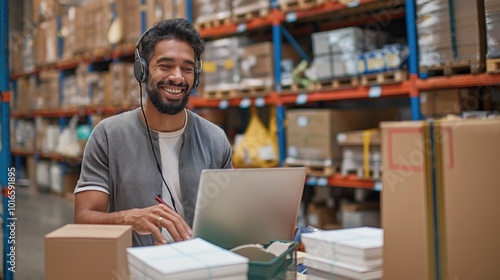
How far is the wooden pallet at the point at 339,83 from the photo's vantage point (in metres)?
4.73

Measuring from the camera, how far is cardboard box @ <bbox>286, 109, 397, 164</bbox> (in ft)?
15.8

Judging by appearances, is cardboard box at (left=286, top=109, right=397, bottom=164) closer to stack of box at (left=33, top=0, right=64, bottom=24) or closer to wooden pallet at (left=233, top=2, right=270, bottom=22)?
wooden pallet at (left=233, top=2, right=270, bottom=22)

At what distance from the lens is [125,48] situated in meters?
7.68

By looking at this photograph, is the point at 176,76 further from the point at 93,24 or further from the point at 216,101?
the point at 93,24

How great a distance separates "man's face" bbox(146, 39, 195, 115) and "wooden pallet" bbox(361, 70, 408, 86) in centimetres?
248

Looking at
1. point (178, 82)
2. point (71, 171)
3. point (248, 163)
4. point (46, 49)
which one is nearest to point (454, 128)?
point (178, 82)

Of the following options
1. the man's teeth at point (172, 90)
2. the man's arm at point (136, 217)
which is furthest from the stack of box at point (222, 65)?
the man's arm at point (136, 217)

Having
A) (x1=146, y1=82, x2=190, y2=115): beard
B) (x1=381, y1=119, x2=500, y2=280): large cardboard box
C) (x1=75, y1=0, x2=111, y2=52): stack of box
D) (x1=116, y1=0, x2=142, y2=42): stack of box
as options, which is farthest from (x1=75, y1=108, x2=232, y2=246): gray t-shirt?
(x1=75, y1=0, x2=111, y2=52): stack of box

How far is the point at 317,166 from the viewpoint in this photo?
5020mm

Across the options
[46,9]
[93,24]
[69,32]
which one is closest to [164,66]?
[93,24]

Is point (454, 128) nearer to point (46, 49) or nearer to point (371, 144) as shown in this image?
point (371, 144)

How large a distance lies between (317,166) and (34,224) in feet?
14.7

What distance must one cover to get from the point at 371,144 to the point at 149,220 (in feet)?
9.98

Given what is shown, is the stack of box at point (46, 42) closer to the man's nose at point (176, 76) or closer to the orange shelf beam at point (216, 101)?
the orange shelf beam at point (216, 101)
